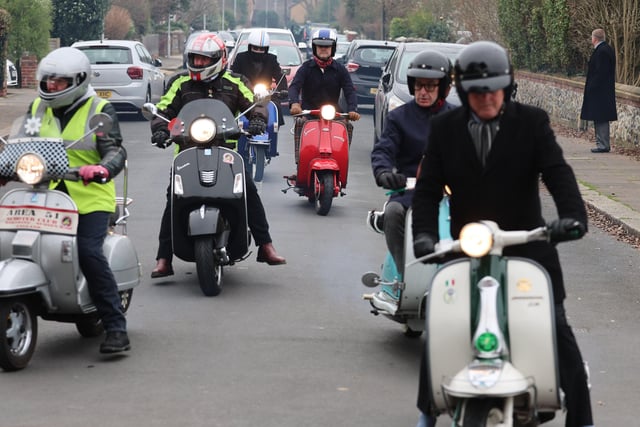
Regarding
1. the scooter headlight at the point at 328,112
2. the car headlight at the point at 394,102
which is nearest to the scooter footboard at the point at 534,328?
the scooter headlight at the point at 328,112

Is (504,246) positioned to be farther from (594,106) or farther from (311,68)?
(594,106)

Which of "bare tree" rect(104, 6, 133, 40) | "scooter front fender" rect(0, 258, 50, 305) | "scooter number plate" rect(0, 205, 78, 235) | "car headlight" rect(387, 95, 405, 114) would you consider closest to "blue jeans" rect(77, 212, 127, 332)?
"scooter number plate" rect(0, 205, 78, 235)

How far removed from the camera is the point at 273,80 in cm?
1602

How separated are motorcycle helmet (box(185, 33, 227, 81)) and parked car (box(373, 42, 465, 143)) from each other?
816 cm

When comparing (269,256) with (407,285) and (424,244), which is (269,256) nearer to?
(407,285)

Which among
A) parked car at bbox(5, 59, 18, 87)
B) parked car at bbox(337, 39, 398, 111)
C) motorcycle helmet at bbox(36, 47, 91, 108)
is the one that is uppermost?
motorcycle helmet at bbox(36, 47, 91, 108)

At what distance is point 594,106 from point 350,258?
37.2 feet

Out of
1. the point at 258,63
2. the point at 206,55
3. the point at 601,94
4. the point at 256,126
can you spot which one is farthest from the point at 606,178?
the point at 206,55

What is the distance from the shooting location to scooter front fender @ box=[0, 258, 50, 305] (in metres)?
6.99

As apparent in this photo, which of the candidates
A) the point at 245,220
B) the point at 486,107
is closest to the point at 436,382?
the point at 486,107

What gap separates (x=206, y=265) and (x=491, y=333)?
15.1ft

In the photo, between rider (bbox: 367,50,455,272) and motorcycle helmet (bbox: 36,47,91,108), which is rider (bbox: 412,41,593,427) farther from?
motorcycle helmet (bbox: 36,47,91,108)

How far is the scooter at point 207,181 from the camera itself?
9.50m

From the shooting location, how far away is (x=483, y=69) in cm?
510
